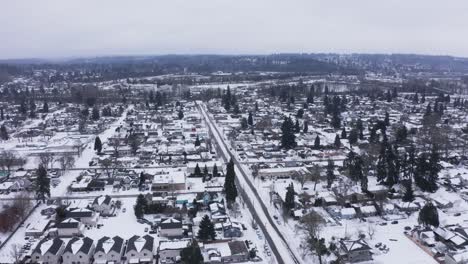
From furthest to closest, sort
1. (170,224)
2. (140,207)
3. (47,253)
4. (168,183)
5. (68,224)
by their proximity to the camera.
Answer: (168,183)
(140,207)
(68,224)
(170,224)
(47,253)

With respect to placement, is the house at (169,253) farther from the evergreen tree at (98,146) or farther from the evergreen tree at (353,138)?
the evergreen tree at (353,138)

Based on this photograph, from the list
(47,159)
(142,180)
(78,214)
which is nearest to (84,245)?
(78,214)

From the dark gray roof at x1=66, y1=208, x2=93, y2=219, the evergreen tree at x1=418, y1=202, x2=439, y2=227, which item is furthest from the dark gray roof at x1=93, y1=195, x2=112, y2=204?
the evergreen tree at x1=418, y1=202, x2=439, y2=227

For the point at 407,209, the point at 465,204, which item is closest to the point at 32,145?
the point at 407,209

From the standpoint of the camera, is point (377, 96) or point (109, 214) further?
point (377, 96)

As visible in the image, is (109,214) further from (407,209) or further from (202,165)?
(407,209)

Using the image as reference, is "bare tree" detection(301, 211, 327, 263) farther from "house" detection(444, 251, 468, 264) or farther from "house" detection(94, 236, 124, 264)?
"house" detection(94, 236, 124, 264)

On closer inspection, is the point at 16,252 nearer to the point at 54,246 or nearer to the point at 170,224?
the point at 54,246
